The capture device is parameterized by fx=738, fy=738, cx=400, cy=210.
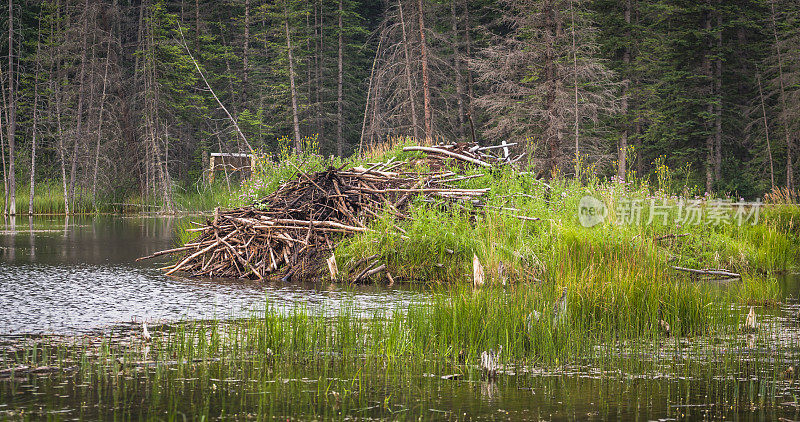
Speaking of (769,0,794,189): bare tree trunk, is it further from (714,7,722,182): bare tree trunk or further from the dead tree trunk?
the dead tree trunk

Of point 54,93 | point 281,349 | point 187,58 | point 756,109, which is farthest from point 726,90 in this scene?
point 281,349

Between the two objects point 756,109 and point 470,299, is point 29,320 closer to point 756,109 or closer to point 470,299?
A: point 470,299

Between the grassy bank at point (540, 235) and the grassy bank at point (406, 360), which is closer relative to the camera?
the grassy bank at point (406, 360)

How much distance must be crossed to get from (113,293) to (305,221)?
135 inches

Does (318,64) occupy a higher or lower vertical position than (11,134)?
higher

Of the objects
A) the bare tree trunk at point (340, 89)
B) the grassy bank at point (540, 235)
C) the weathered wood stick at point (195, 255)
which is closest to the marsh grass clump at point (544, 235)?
the grassy bank at point (540, 235)

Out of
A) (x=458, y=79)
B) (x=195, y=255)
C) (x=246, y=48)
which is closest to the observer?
(x=195, y=255)

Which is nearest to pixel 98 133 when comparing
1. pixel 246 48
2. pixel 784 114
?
pixel 246 48

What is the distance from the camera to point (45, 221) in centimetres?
2552

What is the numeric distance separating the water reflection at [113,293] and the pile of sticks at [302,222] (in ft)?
2.38

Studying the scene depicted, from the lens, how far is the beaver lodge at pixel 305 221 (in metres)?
12.1

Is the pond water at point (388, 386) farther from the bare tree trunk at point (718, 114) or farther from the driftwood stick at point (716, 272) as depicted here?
the bare tree trunk at point (718, 114)

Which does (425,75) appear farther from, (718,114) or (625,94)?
(718,114)

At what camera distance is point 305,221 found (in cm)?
1238
